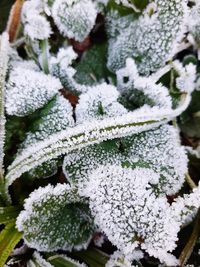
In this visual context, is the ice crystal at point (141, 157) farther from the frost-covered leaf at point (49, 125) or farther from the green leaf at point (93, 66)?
the green leaf at point (93, 66)

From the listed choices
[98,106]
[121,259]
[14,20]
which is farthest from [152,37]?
[121,259]

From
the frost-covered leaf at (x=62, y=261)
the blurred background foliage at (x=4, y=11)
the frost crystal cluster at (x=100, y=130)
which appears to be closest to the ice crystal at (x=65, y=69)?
the frost crystal cluster at (x=100, y=130)

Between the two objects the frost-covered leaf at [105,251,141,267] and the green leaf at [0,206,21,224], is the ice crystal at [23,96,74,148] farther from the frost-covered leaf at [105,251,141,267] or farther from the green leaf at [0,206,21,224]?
the frost-covered leaf at [105,251,141,267]

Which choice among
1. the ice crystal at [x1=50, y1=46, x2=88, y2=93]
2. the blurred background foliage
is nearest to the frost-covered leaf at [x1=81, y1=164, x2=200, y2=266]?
the ice crystal at [x1=50, y1=46, x2=88, y2=93]

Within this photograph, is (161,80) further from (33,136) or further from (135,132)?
(33,136)

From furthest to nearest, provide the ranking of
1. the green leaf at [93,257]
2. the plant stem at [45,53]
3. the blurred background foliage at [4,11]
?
the blurred background foliage at [4,11] < the plant stem at [45,53] < the green leaf at [93,257]

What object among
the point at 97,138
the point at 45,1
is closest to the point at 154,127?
the point at 97,138
